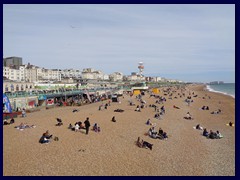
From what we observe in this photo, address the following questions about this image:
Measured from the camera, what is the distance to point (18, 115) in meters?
22.8

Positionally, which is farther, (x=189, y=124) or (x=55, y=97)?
(x=55, y=97)

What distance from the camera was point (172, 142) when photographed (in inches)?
541

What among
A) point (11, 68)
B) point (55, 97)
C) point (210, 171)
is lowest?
point (210, 171)

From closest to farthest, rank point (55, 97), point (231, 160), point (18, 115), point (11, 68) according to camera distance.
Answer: point (231, 160) < point (18, 115) < point (55, 97) < point (11, 68)

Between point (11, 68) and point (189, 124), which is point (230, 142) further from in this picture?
point (11, 68)

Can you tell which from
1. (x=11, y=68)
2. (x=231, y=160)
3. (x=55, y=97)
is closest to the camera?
(x=231, y=160)

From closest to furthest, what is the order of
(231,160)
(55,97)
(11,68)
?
1. (231,160)
2. (55,97)
3. (11,68)

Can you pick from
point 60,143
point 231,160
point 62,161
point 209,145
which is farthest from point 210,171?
point 60,143

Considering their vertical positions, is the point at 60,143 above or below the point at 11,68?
below

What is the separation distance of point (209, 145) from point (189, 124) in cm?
607
